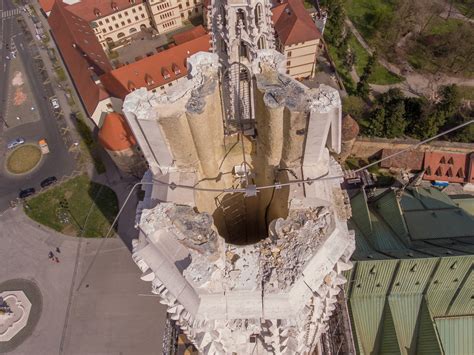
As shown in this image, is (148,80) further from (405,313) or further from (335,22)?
(405,313)

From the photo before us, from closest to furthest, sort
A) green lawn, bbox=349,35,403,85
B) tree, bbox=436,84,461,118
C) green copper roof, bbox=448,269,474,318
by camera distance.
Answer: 1. green copper roof, bbox=448,269,474,318
2. tree, bbox=436,84,461,118
3. green lawn, bbox=349,35,403,85

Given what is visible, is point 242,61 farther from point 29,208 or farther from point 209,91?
point 29,208

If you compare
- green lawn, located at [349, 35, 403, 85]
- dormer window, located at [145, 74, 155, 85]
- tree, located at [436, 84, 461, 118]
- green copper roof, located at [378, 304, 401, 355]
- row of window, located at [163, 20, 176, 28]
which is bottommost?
green copper roof, located at [378, 304, 401, 355]

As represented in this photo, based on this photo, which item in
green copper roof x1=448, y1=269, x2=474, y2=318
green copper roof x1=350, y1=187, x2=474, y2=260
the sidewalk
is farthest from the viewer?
the sidewalk

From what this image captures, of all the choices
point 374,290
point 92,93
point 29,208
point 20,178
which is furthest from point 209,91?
point 20,178

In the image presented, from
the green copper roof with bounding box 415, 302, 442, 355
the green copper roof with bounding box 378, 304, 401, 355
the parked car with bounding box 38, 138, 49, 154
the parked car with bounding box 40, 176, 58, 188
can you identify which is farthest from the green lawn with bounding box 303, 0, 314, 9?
the green copper roof with bounding box 378, 304, 401, 355

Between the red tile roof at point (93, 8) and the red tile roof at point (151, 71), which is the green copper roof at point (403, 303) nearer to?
the red tile roof at point (151, 71)

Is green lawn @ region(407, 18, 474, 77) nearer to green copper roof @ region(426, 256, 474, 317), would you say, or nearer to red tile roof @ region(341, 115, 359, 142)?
red tile roof @ region(341, 115, 359, 142)

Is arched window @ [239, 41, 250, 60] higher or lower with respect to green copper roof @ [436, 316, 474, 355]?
higher
